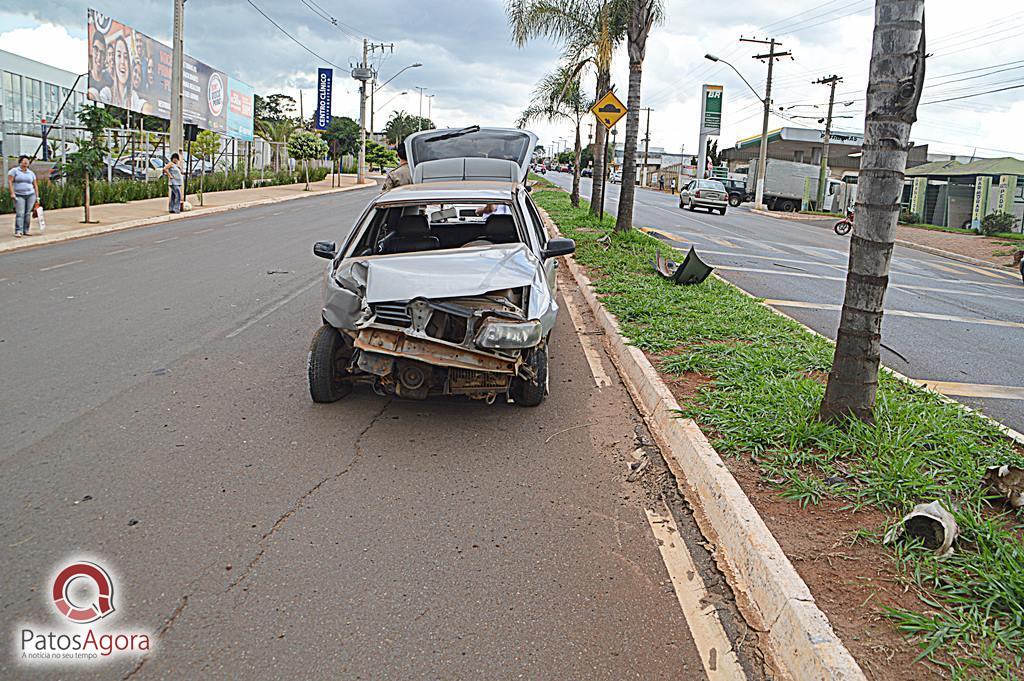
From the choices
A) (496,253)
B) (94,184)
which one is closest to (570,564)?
(496,253)

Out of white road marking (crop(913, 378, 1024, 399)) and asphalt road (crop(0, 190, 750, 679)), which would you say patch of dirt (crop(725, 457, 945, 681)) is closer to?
asphalt road (crop(0, 190, 750, 679))

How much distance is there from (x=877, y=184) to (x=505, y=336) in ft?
8.25

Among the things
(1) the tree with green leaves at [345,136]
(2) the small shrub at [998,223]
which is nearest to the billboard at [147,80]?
(1) the tree with green leaves at [345,136]

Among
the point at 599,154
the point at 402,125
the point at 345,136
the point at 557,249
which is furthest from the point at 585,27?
the point at 402,125

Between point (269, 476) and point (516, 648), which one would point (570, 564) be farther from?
point (269, 476)

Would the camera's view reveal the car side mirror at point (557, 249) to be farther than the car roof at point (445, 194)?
Yes

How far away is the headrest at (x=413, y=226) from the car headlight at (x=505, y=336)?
246 centimetres

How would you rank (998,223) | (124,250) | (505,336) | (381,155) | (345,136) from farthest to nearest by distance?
(381,155) → (345,136) → (998,223) → (124,250) → (505,336)

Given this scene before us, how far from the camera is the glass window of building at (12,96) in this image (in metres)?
46.8

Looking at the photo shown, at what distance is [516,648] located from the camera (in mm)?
3371

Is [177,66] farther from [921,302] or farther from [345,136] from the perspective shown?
[345,136]

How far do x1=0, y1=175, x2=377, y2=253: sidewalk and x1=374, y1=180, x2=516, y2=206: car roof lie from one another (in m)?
12.2

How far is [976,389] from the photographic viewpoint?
7785 millimetres

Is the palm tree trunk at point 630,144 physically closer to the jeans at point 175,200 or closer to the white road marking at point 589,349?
the white road marking at point 589,349
